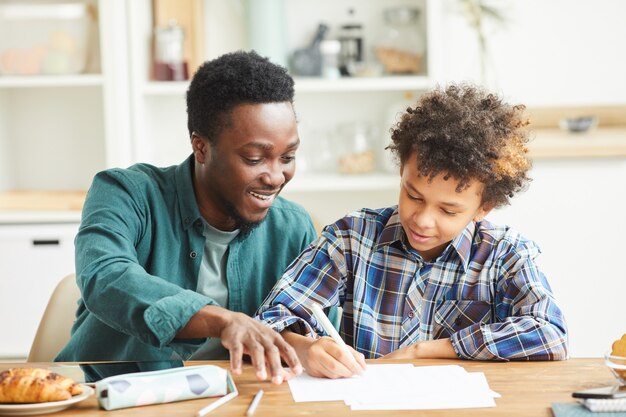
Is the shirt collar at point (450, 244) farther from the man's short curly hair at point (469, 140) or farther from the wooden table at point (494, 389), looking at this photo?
the wooden table at point (494, 389)

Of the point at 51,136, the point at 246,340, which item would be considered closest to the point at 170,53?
the point at 51,136

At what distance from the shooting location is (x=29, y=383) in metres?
1.25

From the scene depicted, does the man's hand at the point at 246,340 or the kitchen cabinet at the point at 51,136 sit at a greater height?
the kitchen cabinet at the point at 51,136

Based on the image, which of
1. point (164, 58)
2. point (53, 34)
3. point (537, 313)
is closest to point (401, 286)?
point (537, 313)

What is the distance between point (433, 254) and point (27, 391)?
0.87 meters

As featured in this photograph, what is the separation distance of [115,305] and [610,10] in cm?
260

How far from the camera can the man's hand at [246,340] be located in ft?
4.33

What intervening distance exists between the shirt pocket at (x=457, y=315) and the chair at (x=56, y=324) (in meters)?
0.77

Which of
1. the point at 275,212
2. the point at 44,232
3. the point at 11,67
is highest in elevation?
the point at 11,67

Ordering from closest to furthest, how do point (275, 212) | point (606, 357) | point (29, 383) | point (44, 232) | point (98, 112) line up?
point (29, 383), point (606, 357), point (275, 212), point (44, 232), point (98, 112)

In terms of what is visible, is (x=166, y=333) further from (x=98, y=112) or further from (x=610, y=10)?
(x=610, y=10)

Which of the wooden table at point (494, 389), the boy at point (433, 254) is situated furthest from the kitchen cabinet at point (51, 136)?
the wooden table at point (494, 389)

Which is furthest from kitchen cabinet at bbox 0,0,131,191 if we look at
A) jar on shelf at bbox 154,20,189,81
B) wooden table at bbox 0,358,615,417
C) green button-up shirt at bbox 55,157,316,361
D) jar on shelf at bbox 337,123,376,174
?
wooden table at bbox 0,358,615,417

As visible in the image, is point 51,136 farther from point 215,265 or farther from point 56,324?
point 215,265
